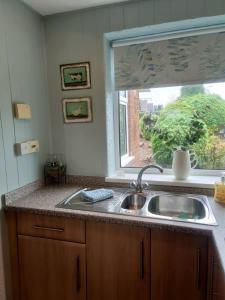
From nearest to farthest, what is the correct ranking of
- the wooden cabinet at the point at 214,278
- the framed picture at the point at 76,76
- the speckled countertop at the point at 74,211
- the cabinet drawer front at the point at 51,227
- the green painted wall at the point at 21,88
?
the wooden cabinet at the point at 214,278
the speckled countertop at the point at 74,211
the cabinet drawer front at the point at 51,227
the green painted wall at the point at 21,88
the framed picture at the point at 76,76

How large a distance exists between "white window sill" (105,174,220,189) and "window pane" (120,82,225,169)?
106 mm

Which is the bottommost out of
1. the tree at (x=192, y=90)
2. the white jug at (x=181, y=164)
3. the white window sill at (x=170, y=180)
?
the white window sill at (x=170, y=180)

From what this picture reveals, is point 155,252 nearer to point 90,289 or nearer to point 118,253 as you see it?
point 118,253

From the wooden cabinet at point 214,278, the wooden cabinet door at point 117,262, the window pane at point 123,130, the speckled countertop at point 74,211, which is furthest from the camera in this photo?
the window pane at point 123,130

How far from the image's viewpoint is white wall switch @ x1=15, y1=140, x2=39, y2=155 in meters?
1.62

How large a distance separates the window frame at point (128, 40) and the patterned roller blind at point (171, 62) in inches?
1.8

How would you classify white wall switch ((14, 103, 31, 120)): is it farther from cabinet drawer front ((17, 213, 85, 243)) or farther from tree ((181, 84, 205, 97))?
tree ((181, 84, 205, 97))

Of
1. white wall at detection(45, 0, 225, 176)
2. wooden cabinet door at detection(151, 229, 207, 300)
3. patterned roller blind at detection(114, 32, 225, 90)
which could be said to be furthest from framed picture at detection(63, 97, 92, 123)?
wooden cabinet door at detection(151, 229, 207, 300)

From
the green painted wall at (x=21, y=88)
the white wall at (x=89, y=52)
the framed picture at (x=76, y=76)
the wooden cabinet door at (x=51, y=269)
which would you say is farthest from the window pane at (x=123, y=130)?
the wooden cabinet door at (x=51, y=269)

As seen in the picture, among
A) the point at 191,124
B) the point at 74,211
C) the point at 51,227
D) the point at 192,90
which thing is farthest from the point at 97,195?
the point at 192,90

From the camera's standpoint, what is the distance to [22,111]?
63.9 inches

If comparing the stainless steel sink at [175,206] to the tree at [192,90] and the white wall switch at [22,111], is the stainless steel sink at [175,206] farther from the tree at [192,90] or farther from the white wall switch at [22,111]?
the white wall switch at [22,111]

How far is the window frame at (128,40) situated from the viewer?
1643 millimetres

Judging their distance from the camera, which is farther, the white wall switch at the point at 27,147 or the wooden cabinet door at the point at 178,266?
the white wall switch at the point at 27,147
